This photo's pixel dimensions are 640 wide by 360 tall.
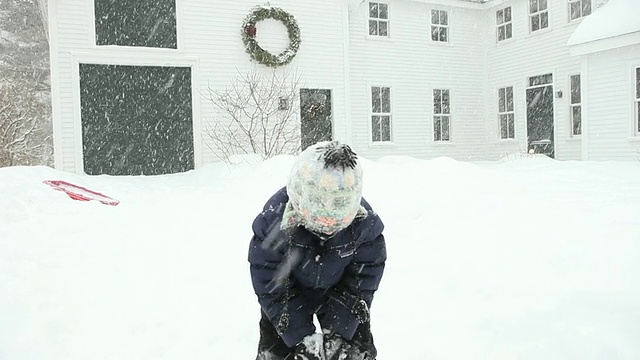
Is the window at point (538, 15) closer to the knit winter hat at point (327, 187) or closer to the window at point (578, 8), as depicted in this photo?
the window at point (578, 8)

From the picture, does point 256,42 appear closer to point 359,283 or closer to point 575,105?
point 575,105

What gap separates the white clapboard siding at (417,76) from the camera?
56.6 feet

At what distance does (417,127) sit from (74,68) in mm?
10469

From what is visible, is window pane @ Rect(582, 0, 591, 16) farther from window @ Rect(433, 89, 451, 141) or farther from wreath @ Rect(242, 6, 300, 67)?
wreath @ Rect(242, 6, 300, 67)

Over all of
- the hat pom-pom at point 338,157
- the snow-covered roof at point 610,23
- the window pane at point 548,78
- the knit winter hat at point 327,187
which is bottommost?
the knit winter hat at point 327,187

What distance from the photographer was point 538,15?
17562mm

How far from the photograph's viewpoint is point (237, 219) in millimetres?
6461

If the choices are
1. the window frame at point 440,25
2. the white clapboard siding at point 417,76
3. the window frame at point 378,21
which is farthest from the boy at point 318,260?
the window frame at point 440,25

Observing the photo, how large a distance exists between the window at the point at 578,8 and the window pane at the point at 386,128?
609 cm

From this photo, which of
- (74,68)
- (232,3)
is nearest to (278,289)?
(74,68)

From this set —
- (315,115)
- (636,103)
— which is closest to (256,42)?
(315,115)

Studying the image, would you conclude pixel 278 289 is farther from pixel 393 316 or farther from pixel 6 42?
pixel 6 42

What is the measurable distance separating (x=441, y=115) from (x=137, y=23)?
33.9 feet

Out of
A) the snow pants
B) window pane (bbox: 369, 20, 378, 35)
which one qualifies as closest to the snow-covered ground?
the snow pants
